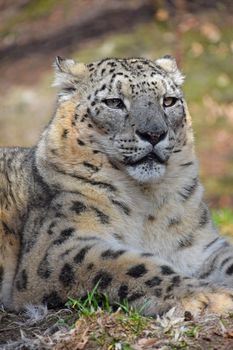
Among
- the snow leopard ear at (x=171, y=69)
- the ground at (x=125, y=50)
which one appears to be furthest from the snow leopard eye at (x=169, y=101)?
the ground at (x=125, y=50)

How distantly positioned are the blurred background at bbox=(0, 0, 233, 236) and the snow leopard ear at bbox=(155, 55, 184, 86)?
341 inches

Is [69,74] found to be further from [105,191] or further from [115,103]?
[105,191]

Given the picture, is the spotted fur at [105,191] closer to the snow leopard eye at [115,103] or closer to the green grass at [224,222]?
the snow leopard eye at [115,103]

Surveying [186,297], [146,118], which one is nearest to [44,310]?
[186,297]

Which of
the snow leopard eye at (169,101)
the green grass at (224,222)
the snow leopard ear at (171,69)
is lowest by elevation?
the green grass at (224,222)

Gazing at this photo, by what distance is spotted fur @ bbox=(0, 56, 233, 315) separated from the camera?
6629mm

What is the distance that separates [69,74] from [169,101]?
0.88 m

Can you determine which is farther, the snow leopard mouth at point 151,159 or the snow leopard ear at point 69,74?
the snow leopard ear at point 69,74

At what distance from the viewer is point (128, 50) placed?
19359 mm

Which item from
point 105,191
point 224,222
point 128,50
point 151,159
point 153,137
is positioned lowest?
point 224,222

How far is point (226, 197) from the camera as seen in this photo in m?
16.6

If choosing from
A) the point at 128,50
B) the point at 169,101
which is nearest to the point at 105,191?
the point at 169,101

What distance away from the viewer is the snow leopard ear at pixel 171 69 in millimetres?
7505

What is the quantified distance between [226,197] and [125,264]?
10.5 metres
